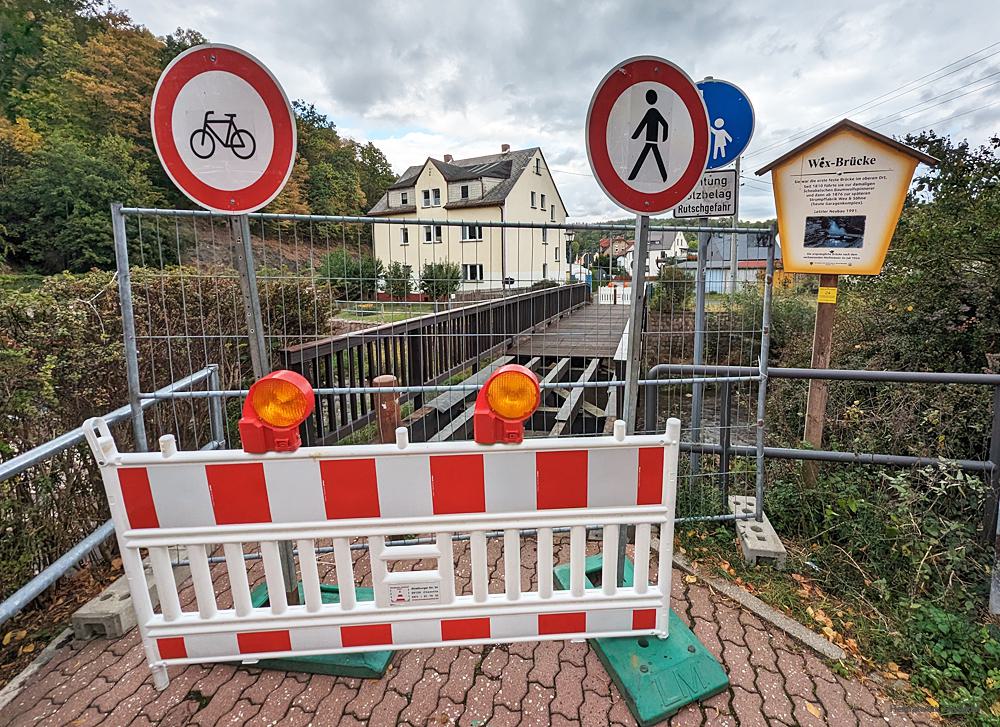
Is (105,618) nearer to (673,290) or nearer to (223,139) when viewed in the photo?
(223,139)

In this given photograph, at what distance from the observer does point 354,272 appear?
2.99 m

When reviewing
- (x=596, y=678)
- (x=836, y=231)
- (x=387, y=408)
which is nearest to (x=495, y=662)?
(x=596, y=678)

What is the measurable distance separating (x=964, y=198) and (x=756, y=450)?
178 inches

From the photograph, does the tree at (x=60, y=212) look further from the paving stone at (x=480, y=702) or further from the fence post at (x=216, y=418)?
the paving stone at (x=480, y=702)

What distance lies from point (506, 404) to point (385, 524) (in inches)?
25.0

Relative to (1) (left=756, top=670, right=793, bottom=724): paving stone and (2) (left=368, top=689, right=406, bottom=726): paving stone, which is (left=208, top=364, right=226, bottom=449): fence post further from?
(1) (left=756, top=670, right=793, bottom=724): paving stone

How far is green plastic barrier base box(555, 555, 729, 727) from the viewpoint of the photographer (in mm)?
1882

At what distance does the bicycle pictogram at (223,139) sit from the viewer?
1790 mm

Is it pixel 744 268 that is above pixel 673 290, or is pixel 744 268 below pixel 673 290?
above

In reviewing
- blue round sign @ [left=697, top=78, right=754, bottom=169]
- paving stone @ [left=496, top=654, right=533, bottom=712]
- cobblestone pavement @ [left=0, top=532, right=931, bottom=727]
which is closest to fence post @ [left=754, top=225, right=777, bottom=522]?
blue round sign @ [left=697, top=78, right=754, bottom=169]

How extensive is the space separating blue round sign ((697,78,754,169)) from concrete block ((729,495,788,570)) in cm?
231

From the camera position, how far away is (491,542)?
10.3 feet

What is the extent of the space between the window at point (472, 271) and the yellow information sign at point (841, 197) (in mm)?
1859

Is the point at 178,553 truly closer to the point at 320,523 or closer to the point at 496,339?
the point at 320,523
